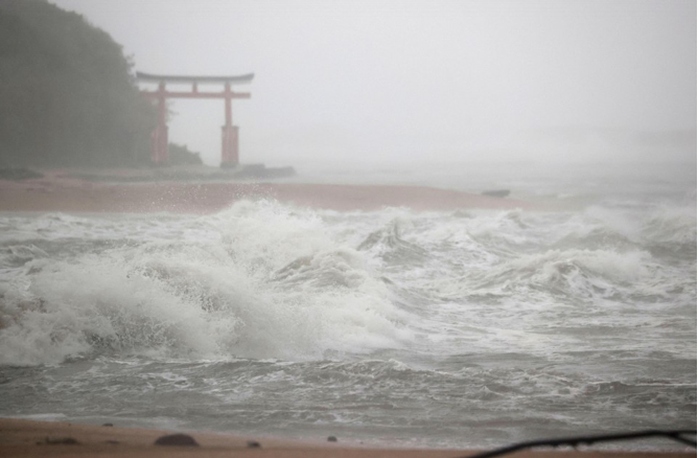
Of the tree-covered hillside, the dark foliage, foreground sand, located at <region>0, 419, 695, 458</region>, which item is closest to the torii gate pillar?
the dark foliage

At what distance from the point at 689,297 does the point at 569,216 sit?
0.65 m

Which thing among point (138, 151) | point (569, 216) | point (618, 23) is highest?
point (618, 23)

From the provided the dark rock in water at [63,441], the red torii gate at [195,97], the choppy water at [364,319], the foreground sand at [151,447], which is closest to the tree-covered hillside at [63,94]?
the red torii gate at [195,97]

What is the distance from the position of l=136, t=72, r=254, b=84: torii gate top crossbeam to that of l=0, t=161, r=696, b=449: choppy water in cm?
51

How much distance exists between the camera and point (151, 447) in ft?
4.25

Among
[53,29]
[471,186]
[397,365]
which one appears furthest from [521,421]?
[53,29]

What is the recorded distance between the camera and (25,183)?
7.90 feet

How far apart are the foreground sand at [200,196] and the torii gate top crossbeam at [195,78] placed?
40 cm

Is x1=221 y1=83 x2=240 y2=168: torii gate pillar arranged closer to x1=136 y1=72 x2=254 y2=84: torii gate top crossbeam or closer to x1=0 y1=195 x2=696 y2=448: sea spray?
x1=136 y1=72 x2=254 y2=84: torii gate top crossbeam

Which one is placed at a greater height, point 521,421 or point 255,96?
point 255,96

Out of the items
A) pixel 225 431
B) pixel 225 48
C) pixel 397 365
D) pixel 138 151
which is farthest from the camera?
pixel 225 48

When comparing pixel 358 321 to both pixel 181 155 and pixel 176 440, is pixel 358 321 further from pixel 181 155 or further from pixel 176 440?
pixel 176 440

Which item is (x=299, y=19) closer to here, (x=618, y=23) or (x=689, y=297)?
(x=618, y=23)

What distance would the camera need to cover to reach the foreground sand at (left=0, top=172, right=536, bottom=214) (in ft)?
8.02
